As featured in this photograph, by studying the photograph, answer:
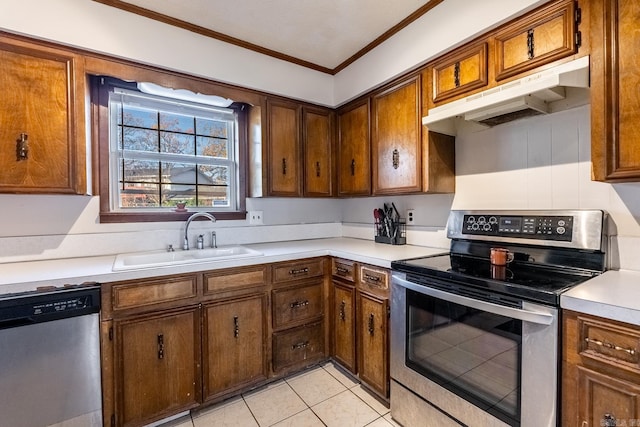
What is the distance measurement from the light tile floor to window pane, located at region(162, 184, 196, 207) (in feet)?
4.82

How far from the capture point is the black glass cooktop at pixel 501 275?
3.74ft

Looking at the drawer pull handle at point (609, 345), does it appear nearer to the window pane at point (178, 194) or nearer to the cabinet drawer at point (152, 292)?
the cabinet drawer at point (152, 292)

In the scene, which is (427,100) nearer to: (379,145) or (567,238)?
(379,145)

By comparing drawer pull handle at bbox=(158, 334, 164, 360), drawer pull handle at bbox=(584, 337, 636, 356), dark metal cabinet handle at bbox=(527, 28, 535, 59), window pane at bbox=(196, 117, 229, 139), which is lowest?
drawer pull handle at bbox=(158, 334, 164, 360)

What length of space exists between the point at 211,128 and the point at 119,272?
4.72 feet

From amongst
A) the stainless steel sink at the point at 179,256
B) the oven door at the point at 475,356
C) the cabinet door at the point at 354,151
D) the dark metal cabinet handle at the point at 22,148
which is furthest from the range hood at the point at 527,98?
the dark metal cabinet handle at the point at 22,148

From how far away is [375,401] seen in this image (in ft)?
6.16

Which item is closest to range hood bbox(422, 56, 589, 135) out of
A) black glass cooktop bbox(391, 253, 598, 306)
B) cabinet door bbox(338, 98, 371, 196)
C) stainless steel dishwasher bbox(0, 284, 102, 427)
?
cabinet door bbox(338, 98, 371, 196)

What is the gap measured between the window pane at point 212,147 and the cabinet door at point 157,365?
1.33 m

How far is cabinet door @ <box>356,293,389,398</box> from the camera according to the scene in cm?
180

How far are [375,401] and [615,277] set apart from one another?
1435mm

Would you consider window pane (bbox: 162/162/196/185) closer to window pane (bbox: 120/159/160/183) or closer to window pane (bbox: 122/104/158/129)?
window pane (bbox: 120/159/160/183)

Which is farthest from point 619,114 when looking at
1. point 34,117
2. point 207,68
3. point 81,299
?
point 34,117

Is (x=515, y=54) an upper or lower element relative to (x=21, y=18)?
lower
